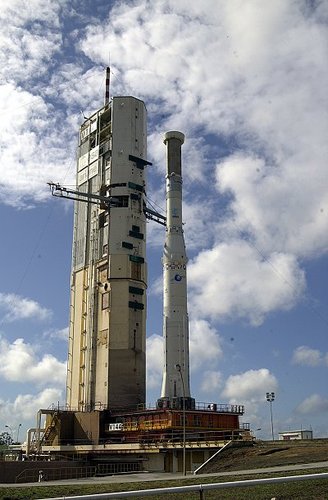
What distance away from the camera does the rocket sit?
223 ft

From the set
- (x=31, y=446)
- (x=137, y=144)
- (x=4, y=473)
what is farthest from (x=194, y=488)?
(x=137, y=144)

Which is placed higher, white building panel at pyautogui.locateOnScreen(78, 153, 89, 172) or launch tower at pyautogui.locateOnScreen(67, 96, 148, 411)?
white building panel at pyautogui.locateOnScreen(78, 153, 89, 172)

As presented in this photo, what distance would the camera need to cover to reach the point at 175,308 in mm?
70125

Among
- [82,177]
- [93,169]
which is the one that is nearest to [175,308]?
[93,169]

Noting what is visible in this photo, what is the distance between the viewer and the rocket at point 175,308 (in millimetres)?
68062

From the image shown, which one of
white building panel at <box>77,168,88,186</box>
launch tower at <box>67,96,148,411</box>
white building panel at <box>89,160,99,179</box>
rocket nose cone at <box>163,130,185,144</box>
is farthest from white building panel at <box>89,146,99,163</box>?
rocket nose cone at <box>163,130,185,144</box>

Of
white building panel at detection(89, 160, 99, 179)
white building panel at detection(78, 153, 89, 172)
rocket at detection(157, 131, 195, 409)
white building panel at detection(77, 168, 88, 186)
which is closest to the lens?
rocket at detection(157, 131, 195, 409)

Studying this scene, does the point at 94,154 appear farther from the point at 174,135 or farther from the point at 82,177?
the point at 174,135

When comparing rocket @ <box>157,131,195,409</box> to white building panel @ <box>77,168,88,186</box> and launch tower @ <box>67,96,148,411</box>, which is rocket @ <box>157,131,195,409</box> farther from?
white building panel @ <box>77,168,88,186</box>

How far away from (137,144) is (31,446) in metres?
47.8

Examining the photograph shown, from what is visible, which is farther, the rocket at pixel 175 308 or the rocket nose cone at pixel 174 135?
the rocket nose cone at pixel 174 135

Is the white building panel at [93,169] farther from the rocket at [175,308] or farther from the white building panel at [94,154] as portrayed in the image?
the rocket at [175,308]

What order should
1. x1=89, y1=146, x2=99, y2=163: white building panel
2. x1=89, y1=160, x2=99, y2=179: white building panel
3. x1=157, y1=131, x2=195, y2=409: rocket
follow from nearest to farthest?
1. x1=157, y1=131, x2=195, y2=409: rocket
2. x1=89, y1=160, x2=99, y2=179: white building panel
3. x1=89, y1=146, x2=99, y2=163: white building panel

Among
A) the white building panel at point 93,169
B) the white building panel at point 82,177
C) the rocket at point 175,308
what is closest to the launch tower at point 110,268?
the white building panel at point 82,177
